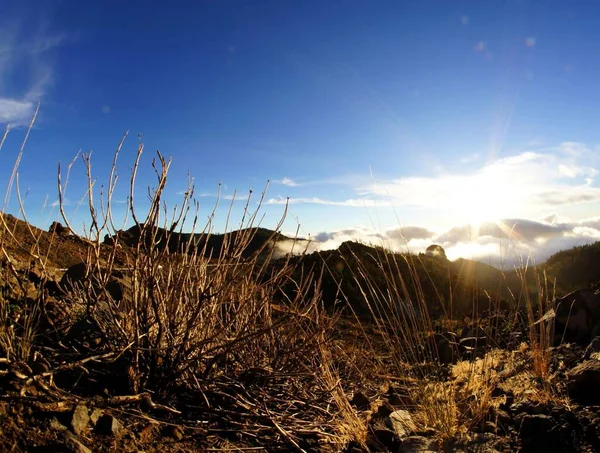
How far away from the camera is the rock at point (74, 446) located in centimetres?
187

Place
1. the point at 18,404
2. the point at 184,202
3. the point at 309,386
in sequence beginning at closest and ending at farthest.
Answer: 1. the point at 18,404
2. the point at 184,202
3. the point at 309,386

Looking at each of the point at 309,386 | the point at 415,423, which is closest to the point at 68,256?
the point at 309,386

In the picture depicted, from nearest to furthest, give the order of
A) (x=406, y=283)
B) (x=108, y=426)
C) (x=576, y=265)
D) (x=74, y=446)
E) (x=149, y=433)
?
(x=74, y=446), (x=108, y=426), (x=149, y=433), (x=406, y=283), (x=576, y=265)

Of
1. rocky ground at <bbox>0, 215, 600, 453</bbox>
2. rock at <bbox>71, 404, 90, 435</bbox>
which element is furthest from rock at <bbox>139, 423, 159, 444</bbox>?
rock at <bbox>71, 404, 90, 435</bbox>

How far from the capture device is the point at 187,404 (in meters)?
2.70

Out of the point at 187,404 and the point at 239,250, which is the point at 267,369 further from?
the point at 239,250

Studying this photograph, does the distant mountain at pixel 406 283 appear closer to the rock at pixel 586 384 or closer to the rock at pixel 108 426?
the rock at pixel 586 384

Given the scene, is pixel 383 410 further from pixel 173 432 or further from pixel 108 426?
pixel 108 426

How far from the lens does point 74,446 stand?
1.88 meters

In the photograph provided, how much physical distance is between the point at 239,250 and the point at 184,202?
1.55 feet

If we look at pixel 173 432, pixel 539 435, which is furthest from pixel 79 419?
pixel 539 435

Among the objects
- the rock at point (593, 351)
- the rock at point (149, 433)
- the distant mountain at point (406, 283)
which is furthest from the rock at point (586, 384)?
the distant mountain at point (406, 283)

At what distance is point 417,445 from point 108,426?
5.15 feet

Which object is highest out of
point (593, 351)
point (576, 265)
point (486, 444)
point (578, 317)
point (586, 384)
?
point (576, 265)
